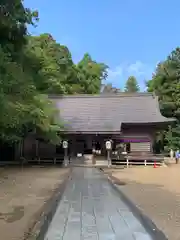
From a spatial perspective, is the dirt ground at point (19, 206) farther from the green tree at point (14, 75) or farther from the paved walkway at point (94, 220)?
the green tree at point (14, 75)

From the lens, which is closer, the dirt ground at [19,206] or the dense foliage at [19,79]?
the dirt ground at [19,206]

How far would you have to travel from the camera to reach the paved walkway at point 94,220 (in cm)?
453

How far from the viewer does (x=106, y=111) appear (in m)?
25.5

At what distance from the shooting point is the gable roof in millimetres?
22766

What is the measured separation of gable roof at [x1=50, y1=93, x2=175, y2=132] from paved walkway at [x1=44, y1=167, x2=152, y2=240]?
14382 millimetres

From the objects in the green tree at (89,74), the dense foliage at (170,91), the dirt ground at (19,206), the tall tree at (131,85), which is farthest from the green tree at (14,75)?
the tall tree at (131,85)

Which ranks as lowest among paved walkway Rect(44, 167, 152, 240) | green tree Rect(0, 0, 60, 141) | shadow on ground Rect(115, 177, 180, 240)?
shadow on ground Rect(115, 177, 180, 240)

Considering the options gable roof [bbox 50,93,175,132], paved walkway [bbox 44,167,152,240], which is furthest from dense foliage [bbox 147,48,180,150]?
paved walkway [bbox 44,167,152,240]

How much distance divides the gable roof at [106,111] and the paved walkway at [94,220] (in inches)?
566

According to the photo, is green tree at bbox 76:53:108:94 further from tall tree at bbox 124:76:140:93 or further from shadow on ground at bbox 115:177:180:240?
shadow on ground at bbox 115:177:180:240

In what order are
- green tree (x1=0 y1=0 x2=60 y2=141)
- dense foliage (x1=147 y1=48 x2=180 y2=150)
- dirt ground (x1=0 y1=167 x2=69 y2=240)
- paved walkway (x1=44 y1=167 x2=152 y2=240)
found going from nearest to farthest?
paved walkway (x1=44 y1=167 x2=152 y2=240)
dirt ground (x1=0 y1=167 x2=69 y2=240)
green tree (x1=0 y1=0 x2=60 y2=141)
dense foliage (x1=147 y1=48 x2=180 y2=150)

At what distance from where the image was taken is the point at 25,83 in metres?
12.6

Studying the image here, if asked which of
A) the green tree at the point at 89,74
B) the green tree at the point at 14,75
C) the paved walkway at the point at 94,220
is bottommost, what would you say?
→ the paved walkway at the point at 94,220

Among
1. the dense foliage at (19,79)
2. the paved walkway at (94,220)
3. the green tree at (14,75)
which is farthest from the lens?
the dense foliage at (19,79)
